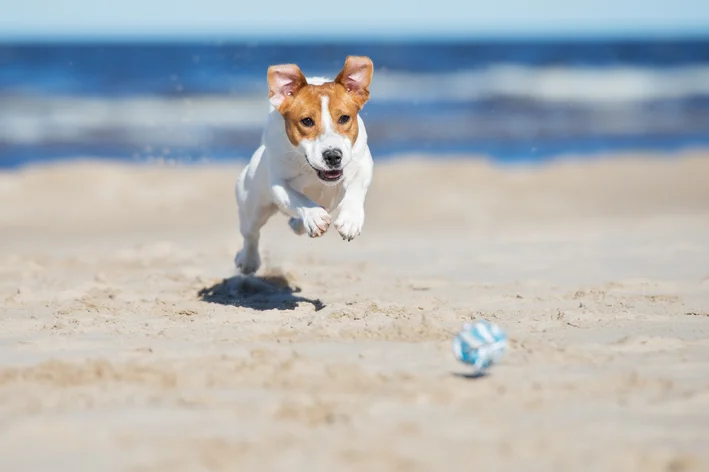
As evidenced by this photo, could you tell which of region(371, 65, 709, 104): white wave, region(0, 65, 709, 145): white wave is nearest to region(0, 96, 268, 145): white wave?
region(0, 65, 709, 145): white wave

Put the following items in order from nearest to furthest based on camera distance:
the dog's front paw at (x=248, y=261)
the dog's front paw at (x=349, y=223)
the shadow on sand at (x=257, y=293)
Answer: the dog's front paw at (x=349, y=223) < the shadow on sand at (x=257, y=293) < the dog's front paw at (x=248, y=261)

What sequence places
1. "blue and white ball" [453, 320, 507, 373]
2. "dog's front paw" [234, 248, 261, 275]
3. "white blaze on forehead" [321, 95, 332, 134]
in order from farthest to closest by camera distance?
1. "dog's front paw" [234, 248, 261, 275]
2. "white blaze on forehead" [321, 95, 332, 134]
3. "blue and white ball" [453, 320, 507, 373]

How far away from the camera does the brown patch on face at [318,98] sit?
5879 mm

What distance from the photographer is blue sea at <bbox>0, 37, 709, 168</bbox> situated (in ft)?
56.2

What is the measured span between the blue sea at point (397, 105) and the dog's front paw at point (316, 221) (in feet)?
33.3

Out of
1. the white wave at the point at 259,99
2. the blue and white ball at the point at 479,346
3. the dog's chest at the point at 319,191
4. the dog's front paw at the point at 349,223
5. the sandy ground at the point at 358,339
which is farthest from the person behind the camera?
the white wave at the point at 259,99

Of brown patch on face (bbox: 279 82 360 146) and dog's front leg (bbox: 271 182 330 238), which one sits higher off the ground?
brown patch on face (bbox: 279 82 360 146)

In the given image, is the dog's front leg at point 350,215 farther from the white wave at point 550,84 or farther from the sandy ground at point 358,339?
the white wave at point 550,84

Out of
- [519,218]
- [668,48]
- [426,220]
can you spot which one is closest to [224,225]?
[426,220]

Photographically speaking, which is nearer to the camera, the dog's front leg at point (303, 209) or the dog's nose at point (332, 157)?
the dog's nose at point (332, 157)

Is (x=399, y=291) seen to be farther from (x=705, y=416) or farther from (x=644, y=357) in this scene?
(x=705, y=416)

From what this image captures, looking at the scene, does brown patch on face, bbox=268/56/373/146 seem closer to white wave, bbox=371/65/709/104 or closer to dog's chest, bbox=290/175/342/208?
dog's chest, bbox=290/175/342/208

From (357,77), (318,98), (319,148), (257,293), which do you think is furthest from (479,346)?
(257,293)

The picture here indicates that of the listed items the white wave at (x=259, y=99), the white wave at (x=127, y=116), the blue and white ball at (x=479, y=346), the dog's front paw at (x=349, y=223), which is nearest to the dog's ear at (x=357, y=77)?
the dog's front paw at (x=349, y=223)
